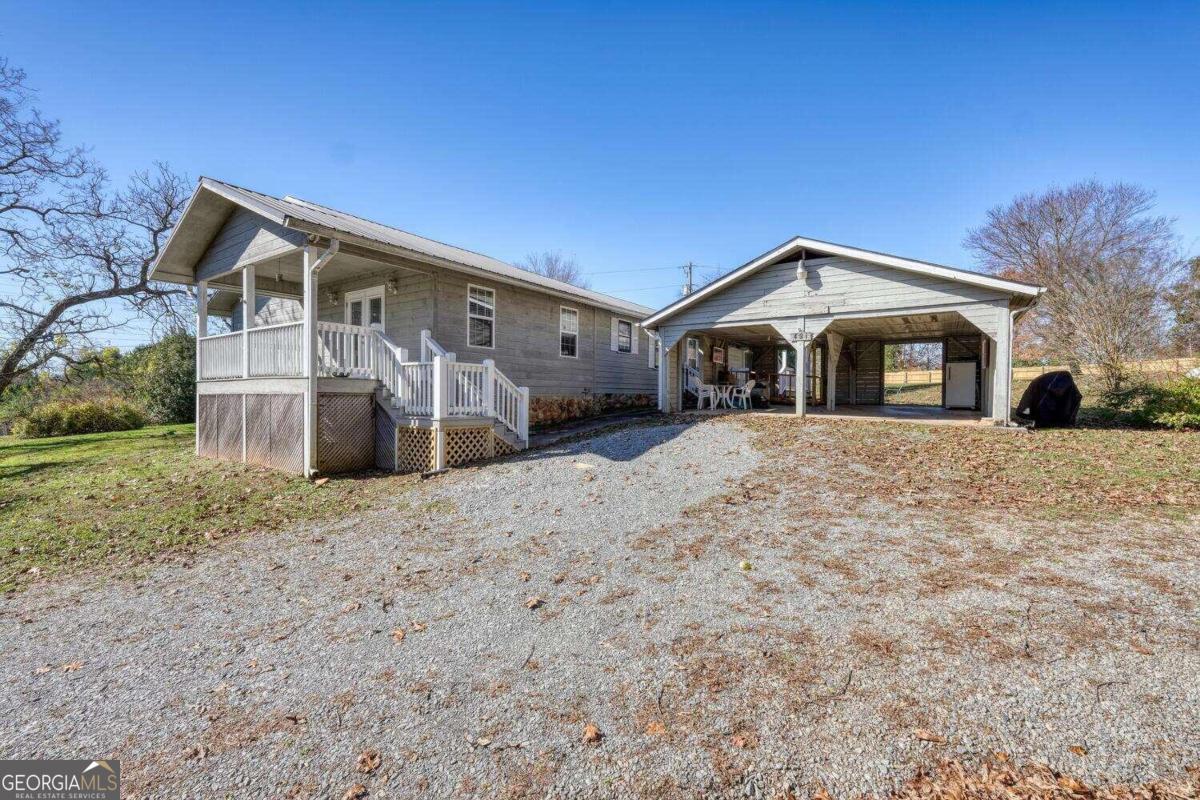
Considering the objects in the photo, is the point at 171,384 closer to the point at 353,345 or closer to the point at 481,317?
the point at 353,345

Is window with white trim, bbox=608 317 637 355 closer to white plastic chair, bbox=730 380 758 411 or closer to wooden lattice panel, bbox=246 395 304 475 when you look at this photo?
white plastic chair, bbox=730 380 758 411

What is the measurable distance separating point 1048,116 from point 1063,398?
821 centimetres

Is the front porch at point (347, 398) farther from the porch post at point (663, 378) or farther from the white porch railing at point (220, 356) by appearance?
the porch post at point (663, 378)

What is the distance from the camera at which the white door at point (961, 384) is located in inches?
666

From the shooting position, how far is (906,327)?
50.4 feet

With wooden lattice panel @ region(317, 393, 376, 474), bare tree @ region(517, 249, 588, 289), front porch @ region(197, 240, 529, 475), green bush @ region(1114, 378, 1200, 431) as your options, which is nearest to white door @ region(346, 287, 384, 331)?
front porch @ region(197, 240, 529, 475)

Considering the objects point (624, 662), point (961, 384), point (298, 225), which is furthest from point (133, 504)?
point (961, 384)

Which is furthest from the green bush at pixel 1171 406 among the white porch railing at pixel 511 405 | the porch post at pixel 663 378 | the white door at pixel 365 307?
the white door at pixel 365 307

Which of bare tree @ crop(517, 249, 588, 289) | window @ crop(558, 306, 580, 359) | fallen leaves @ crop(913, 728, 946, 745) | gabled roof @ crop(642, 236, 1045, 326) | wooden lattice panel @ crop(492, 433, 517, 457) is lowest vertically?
fallen leaves @ crop(913, 728, 946, 745)

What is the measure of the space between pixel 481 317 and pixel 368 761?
10.6 m

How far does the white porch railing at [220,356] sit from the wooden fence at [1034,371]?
839 inches

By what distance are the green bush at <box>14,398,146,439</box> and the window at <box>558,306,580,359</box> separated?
15107 millimetres

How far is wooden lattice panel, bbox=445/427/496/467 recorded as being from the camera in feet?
30.4

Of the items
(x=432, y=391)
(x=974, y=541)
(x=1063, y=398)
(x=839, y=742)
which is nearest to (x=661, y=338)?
(x=432, y=391)
